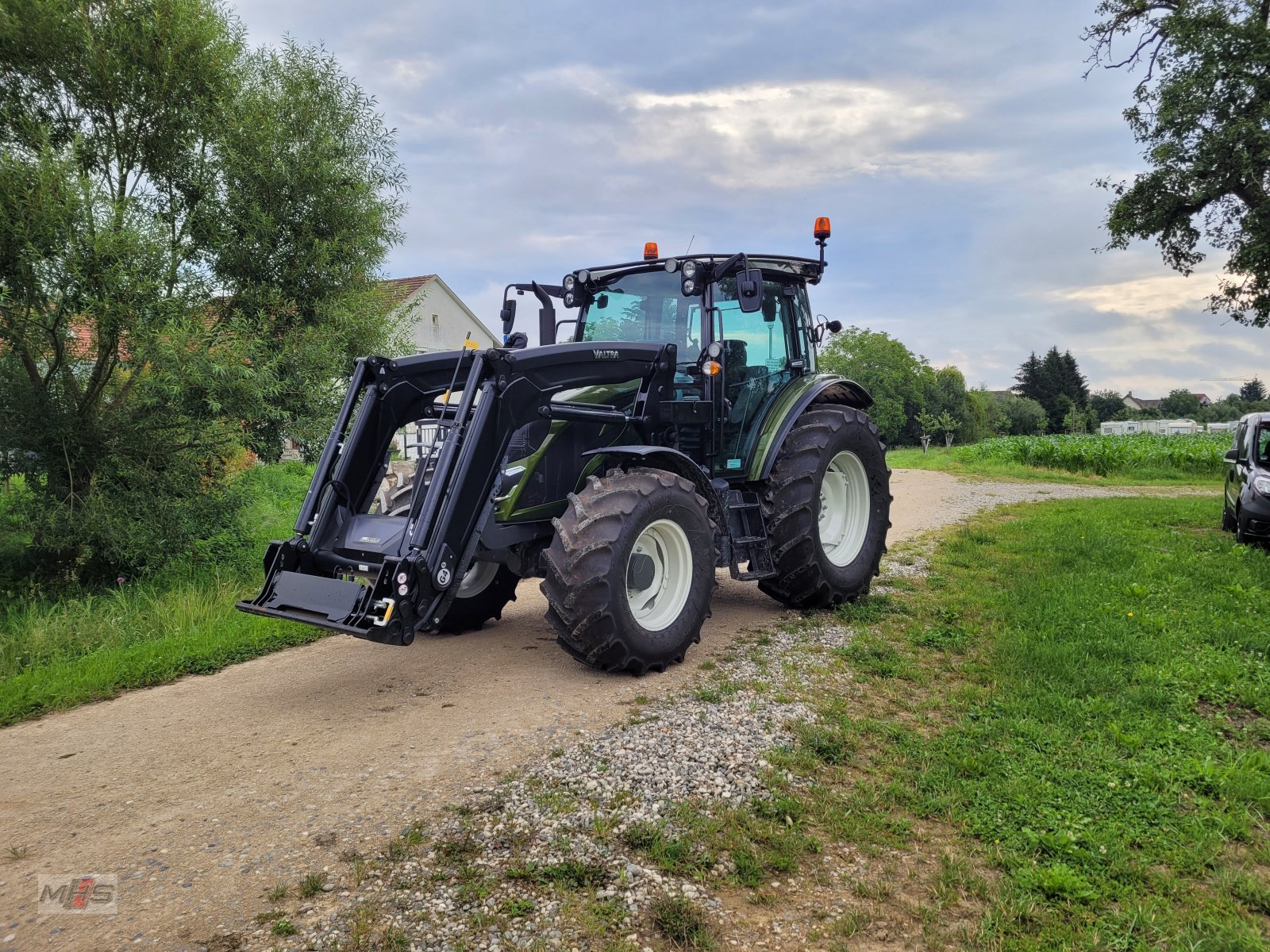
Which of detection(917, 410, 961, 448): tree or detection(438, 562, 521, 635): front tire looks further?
detection(917, 410, 961, 448): tree

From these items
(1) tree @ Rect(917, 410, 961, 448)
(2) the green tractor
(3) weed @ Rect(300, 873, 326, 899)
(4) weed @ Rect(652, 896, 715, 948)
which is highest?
(1) tree @ Rect(917, 410, 961, 448)

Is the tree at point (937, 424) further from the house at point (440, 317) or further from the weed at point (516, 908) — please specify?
the weed at point (516, 908)

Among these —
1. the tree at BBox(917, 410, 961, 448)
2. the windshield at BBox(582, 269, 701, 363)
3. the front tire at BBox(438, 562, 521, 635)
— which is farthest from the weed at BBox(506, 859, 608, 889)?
the tree at BBox(917, 410, 961, 448)

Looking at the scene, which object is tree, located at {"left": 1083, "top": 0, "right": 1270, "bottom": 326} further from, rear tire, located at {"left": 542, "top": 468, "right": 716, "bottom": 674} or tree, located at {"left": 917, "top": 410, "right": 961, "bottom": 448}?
tree, located at {"left": 917, "top": 410, "right": 961, "bottom": 448}

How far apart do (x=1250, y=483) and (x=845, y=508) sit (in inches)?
231

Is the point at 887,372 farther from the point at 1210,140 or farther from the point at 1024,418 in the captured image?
the point at 1210,140

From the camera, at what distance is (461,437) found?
196 inches

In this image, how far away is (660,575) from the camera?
5691mm

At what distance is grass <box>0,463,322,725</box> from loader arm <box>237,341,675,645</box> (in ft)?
5.23

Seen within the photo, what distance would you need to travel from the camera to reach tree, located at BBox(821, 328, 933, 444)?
75.4 m

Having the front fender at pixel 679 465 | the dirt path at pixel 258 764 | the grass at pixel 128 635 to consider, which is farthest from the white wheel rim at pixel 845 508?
the grass at pixel 128 635

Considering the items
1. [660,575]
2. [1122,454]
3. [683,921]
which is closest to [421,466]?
[660,575]

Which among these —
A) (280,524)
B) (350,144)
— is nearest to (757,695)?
(280,524)

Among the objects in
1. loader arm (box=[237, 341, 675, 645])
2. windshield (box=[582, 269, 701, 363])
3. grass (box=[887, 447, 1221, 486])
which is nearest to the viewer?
loader arm (box=[237, 341, 675, 645])
